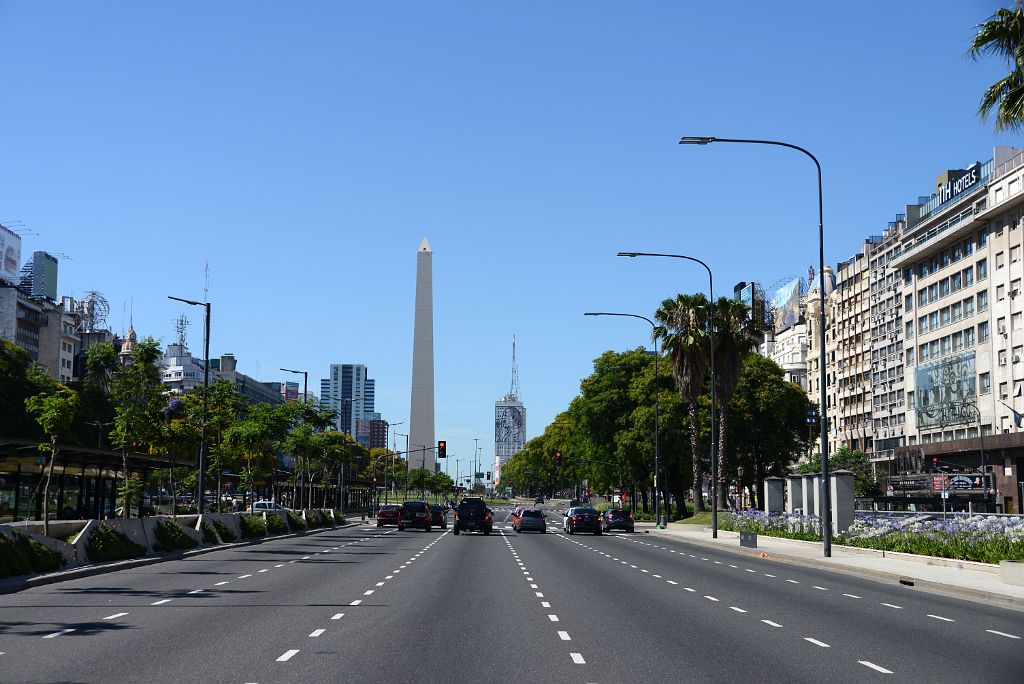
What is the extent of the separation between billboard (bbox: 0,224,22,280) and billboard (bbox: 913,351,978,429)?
94.1 m

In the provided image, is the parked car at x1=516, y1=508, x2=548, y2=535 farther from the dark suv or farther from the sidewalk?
the sidewalk

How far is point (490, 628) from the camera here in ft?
53.0

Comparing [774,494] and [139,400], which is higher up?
[139,400]

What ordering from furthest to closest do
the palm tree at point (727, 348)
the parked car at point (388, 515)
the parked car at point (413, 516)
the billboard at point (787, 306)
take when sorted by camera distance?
the billboard at point (787, 306) → the palm tree at point (727, 348) → the parked car at point (388, 515) → the parked car at point (413, 516)

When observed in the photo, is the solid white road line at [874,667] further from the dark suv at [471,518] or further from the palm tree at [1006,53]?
the dark suv at [471,518]

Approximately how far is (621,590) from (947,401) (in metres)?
81.5

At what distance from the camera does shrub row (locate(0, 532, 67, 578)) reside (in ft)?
76.0

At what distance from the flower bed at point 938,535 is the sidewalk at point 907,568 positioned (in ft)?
1.96

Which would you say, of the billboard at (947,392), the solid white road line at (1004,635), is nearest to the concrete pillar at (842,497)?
the solid white road line at (1004,635)

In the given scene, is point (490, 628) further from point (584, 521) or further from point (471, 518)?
point (584, 521)

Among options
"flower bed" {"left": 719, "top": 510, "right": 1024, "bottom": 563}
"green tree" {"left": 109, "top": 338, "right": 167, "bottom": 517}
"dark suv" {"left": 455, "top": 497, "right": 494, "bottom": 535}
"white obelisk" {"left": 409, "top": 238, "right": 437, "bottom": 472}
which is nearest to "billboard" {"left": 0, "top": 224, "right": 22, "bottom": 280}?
"white obelisk" {"left": 409, "top": 238, "right": 437, "bottom": 472}

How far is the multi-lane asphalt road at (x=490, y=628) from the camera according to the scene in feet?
→ 39.5

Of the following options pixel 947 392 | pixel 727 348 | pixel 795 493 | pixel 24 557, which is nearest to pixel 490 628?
pixel 24 557

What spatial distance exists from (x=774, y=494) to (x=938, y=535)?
27.8 meters
